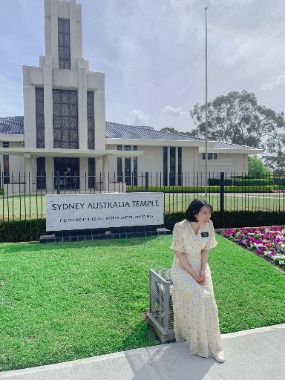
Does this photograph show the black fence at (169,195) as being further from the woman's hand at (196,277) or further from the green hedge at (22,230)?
the woman's hand at (196,277)

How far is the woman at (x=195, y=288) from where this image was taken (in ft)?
9.62

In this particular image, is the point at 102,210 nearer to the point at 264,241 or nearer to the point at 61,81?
the point at 264,241

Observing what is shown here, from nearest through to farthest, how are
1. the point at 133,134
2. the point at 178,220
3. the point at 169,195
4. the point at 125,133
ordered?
the point at 178,220 < the point at 169,195 < the point at 133,134 < the point at 125,133

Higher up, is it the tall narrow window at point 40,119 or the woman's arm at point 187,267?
the tall narrow window at point 40,119

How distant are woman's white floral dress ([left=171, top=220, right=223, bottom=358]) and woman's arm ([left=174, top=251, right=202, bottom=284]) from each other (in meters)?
0.03

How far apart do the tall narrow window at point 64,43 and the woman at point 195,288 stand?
93.0 ft

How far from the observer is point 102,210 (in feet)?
25.6

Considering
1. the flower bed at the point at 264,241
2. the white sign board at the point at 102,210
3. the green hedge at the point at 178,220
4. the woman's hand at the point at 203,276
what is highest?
the white sign board at the point at 102,210

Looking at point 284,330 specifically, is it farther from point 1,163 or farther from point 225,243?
point 1,163

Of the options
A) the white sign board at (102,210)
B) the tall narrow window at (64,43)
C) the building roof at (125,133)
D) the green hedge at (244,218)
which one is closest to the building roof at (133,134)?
the building roof at (125,133)

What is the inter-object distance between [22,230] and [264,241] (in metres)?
6.06

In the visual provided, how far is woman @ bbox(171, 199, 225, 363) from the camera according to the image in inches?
115

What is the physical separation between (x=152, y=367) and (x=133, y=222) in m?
5.36

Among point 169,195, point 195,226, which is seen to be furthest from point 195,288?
point 169,195
